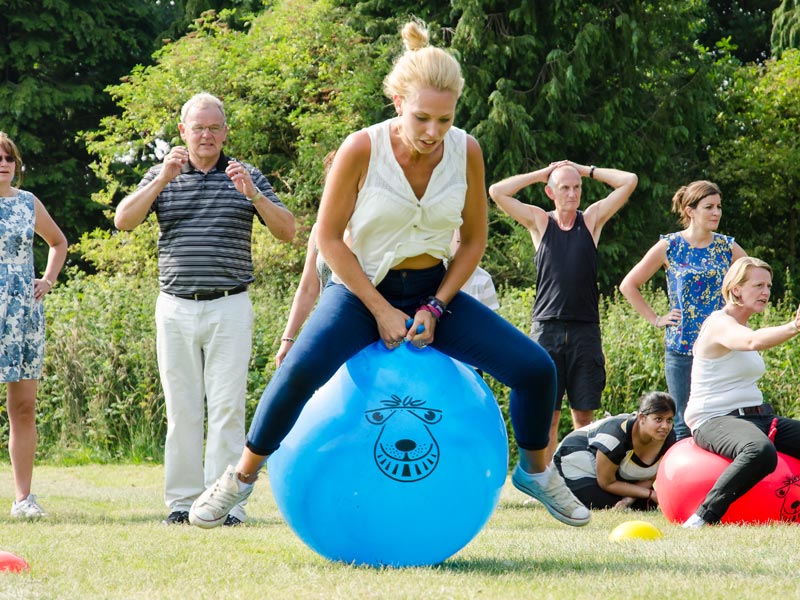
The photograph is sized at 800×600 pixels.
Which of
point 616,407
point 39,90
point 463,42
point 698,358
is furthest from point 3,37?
point 698,358

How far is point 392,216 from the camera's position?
4.70 m

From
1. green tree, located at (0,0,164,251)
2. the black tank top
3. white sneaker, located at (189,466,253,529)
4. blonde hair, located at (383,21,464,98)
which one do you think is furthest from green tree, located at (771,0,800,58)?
white sneaker, located at (189,466,253,529)

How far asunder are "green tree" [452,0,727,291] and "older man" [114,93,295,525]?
1158 cm

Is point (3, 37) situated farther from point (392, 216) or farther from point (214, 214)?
point (392, 216)

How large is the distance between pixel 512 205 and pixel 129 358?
16.2ft

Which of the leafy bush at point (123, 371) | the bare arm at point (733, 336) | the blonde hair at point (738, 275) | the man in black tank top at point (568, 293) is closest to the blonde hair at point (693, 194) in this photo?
the man in black tank top at point (568, 293)

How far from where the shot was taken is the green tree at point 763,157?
20938 millimetres

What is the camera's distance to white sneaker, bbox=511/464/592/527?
5129 mm

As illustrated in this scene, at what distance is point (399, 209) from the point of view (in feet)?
15.4

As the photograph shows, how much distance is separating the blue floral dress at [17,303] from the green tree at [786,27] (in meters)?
19.4

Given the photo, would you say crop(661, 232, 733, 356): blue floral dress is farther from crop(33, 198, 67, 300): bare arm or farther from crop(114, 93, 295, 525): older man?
crop(33, 198, 67, 300): bare arm

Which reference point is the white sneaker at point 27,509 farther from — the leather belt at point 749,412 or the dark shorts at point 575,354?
the leather belt at point 749,412

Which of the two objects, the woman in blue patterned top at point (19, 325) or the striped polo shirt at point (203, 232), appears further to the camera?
the woman in blue patterned top at point (19, 325)

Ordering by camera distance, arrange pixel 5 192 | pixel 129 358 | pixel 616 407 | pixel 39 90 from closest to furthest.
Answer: pixel 5 192 → pixel 616 407 → pixel 129 358 → pixel 39 90
